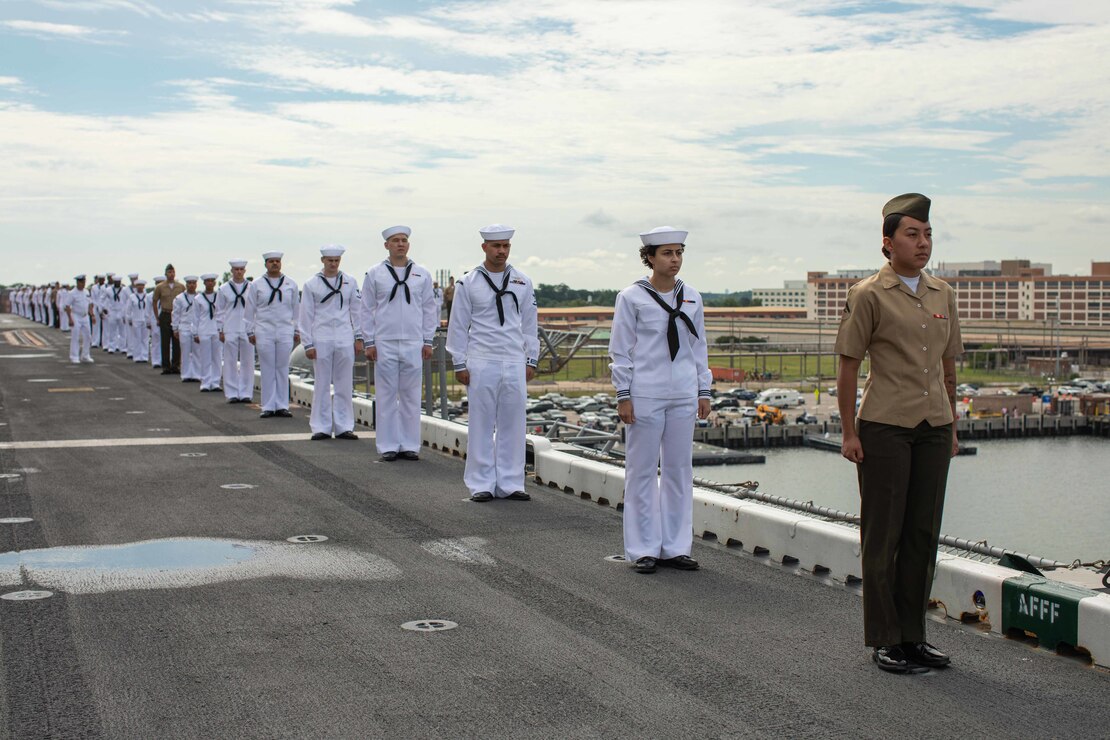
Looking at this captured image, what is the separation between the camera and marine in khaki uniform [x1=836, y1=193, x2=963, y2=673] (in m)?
6.09

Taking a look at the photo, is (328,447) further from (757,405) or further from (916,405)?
(757,405)

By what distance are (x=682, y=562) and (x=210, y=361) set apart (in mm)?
18504

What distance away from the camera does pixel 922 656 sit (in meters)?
6.17

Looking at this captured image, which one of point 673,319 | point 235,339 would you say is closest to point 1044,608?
point 673,319

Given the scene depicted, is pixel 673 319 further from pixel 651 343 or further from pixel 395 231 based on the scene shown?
pixel 395 231

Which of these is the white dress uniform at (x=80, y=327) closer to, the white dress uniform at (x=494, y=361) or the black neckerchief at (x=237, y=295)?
the black neckerchief at (x=237, y=295)

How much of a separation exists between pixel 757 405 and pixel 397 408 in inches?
4894

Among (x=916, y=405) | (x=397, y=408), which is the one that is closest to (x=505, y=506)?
(x=397, y=408)

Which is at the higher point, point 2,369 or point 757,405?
point 2,369

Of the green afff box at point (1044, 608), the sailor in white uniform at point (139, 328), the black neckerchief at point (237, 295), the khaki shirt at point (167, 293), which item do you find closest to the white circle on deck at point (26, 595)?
the green afff box at point (1044, 608)

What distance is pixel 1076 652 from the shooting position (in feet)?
21.0

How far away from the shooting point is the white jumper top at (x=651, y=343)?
844 cm

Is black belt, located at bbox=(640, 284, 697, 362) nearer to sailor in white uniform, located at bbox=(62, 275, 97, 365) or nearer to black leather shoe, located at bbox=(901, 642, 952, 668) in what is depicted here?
black leather shoe, located at bbox=(901, 642, 952, 668)

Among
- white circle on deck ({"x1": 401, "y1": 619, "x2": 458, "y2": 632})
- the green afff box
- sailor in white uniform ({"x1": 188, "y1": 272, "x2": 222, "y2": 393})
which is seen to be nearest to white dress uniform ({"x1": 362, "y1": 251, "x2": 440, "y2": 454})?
white circle on deck ({"x1": 401, "y1": 619, "x2": 458, "y2": 632})
